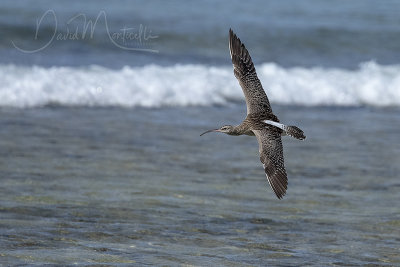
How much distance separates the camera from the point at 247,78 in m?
7.98

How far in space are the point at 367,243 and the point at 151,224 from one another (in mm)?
1645

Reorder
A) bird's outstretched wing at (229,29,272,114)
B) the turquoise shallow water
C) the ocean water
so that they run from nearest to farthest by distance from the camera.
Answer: the turquoise shallow water, the ocean water, bird's outstretched wing at (229,29,272,114)

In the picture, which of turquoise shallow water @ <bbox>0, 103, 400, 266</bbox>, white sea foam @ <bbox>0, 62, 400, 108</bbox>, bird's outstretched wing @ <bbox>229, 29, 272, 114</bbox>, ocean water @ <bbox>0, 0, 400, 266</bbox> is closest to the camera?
turquoise shallow water @ <bbox>0, 103, 400, 266</bbox>

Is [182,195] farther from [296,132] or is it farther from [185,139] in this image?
[185,139]

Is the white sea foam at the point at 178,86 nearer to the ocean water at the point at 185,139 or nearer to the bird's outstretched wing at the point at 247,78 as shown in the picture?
the ocean water at the point at 185,139

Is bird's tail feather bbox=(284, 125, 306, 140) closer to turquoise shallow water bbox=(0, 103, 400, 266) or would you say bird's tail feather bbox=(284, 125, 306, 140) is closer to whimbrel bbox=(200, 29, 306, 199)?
whimbrel bbox=(200, 29, 306, 199)

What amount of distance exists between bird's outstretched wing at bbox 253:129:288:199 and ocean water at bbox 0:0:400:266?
43 cm

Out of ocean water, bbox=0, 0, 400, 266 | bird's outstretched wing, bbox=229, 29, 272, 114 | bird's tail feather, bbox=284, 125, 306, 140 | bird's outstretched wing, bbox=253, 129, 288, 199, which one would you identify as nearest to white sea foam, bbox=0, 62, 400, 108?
ocean water, bbox=0, 0, 400, 266

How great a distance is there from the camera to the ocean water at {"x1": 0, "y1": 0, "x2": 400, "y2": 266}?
6.87 metres

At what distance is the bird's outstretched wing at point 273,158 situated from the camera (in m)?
6.93

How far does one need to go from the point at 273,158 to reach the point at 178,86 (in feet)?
21.3

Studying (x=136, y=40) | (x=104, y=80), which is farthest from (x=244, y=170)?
(x=136, y=40)

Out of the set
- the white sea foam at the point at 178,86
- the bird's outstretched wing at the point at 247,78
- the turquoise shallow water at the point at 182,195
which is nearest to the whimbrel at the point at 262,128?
the bird's outstretched wing at the point at 247,78

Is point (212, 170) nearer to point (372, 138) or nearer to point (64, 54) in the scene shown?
point (372, 138)
